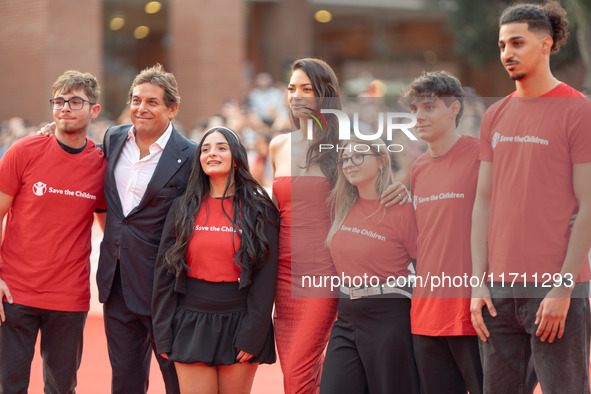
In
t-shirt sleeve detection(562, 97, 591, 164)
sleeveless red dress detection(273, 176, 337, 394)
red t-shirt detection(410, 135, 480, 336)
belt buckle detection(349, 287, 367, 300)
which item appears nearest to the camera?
t-shirt sleeve detection(562, 97, 591, 164)

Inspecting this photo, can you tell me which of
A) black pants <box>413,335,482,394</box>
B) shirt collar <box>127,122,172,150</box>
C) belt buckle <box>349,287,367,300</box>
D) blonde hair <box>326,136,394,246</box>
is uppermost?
shirt collar <box>127,122,172,150</box>

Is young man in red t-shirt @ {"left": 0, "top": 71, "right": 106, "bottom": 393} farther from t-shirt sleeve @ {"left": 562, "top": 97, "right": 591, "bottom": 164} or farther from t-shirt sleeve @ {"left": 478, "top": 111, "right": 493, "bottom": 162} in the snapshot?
t-shirt sleeve @ {"left": 562, "top": 97, "right": 591, "bottom": 164}

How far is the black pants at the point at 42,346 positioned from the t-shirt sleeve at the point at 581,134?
3.21 metres

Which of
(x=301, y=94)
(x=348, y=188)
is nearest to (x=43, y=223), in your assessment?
(x=301, y=94)

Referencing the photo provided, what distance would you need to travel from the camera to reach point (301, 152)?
5.04 m

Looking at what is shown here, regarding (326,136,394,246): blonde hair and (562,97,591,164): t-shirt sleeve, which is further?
(326,136,394,246): blonde hair

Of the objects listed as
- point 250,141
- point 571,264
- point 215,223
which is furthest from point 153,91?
point 250,141

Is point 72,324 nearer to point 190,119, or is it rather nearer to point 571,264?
point 571,264

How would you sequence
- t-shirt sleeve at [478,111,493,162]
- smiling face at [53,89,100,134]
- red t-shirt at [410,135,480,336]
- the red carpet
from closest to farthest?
t-shirt sleeve at [478,111,493,162]
red t-shirt at [410,135,480,336]
smiling face at [53,89,100,134]
the red carpet

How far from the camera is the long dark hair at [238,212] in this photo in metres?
4.73

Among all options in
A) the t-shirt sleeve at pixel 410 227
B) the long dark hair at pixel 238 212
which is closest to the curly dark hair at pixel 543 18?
the t-shirt sleeve at pixel 410 227

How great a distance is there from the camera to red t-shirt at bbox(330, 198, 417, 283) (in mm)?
4586

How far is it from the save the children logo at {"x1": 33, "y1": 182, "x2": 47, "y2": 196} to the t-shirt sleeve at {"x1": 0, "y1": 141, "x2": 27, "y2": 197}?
11 cm

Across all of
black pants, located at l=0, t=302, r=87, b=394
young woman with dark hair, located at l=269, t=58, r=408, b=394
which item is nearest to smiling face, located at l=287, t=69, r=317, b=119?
young woman with dark hair, located at l=269, t=58, r=408, b=394
